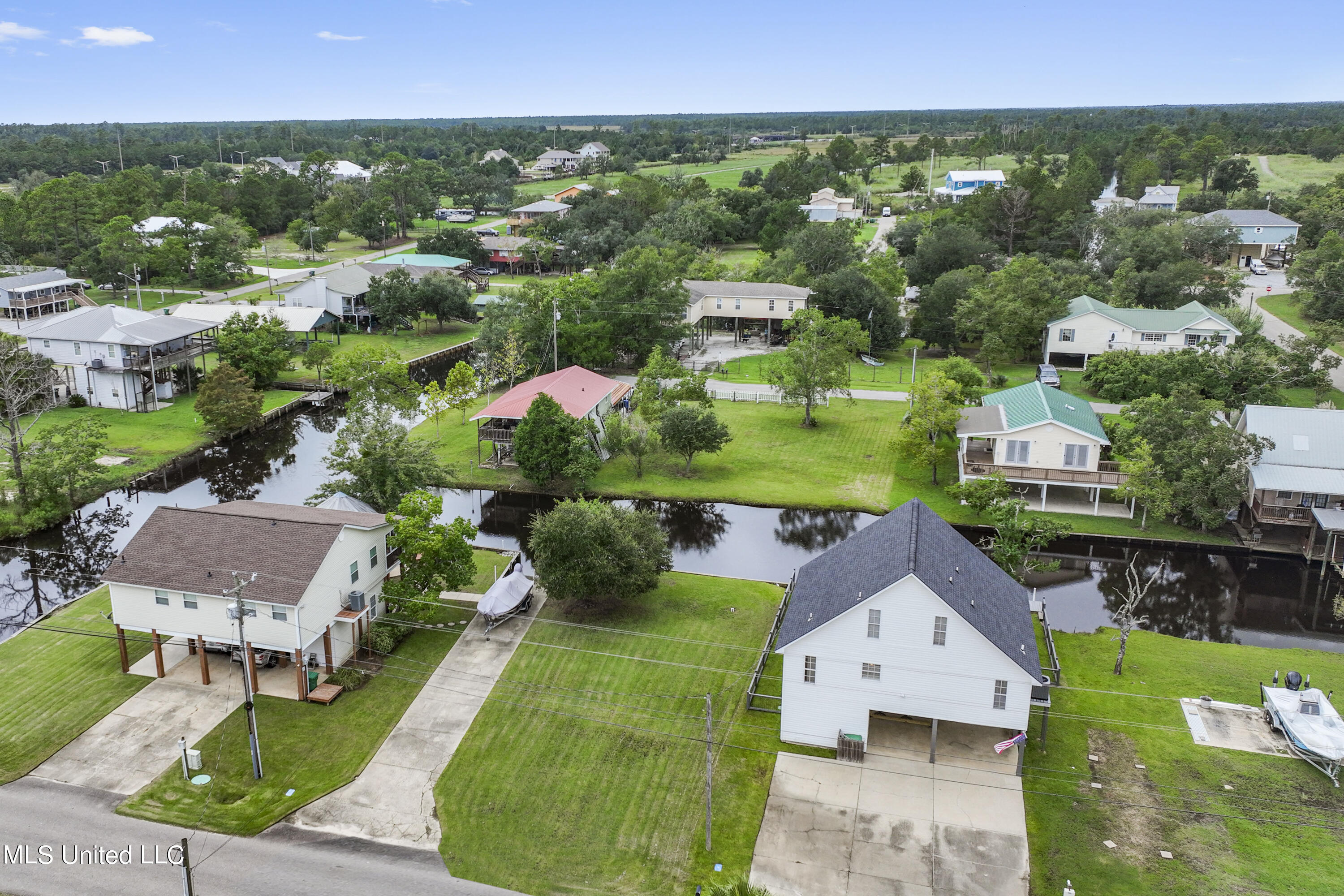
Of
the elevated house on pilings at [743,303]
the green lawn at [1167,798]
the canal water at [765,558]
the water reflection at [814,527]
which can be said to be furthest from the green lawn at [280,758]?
the elevated house on pilings at [743,303]

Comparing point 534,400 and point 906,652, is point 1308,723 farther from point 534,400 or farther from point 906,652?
point 534,400

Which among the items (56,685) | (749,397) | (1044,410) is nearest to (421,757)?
(56,685)

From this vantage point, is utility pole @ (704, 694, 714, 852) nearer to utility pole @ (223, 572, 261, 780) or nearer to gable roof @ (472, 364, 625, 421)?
utility pole @ (223, 572, 261, 780)

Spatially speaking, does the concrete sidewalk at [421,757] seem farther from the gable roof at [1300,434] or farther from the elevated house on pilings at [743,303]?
the elevated house on pilings at [743,303]

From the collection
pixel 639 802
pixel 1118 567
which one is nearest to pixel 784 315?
pixel 1118 567

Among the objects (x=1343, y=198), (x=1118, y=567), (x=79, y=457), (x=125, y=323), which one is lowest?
(x=1118, y=567)

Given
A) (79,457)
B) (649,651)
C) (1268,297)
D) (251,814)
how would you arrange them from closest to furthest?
1. (251,814)
2. (649,651)
3. (79,457)
4. (1268,297)

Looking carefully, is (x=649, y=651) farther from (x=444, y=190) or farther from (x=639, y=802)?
(x=444, y=190)
